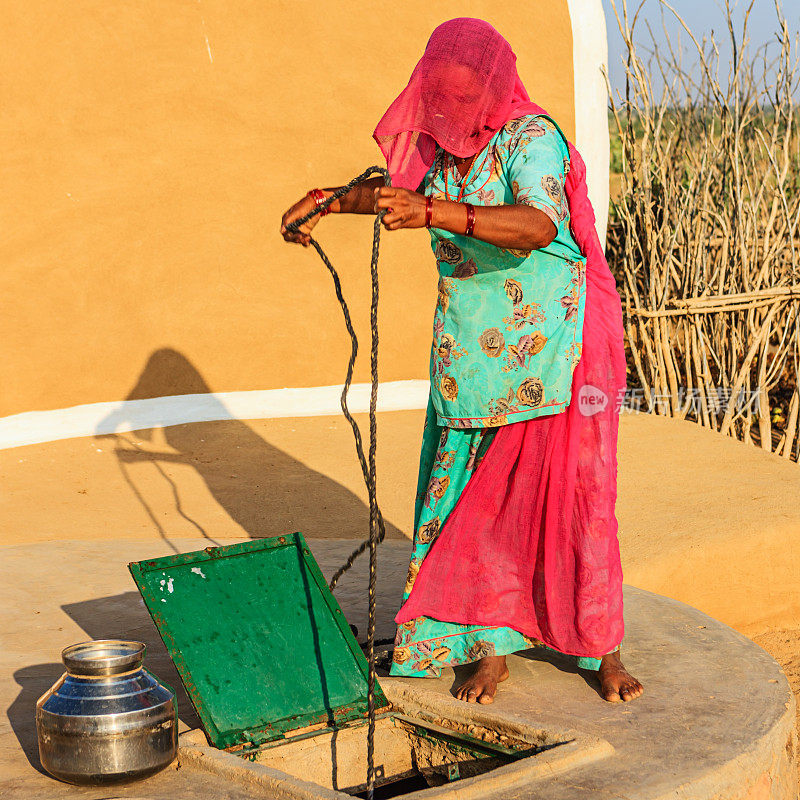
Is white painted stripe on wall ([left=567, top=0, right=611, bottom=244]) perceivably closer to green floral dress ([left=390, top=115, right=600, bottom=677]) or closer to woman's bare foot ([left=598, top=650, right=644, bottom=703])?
green floral dress ([left=390, top=115, right=600, bottom=677])

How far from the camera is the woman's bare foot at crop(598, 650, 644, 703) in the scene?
2.53 meters

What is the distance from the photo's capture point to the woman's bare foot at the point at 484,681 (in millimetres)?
2516

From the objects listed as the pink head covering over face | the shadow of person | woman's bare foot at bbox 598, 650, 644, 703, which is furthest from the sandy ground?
the pink head covering over face

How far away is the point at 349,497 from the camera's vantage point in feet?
17.5

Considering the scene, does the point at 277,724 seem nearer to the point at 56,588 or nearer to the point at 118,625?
the point at 118,625

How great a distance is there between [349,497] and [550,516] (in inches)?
112

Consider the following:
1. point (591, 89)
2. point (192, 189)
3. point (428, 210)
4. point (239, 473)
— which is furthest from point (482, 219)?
point (591, 89)

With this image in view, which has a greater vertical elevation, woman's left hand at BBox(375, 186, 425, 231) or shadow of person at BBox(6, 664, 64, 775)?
woman's left hand at BBox(375, 186, 425, 231)

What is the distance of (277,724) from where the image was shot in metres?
2.40

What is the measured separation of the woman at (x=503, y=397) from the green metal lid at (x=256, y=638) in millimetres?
218

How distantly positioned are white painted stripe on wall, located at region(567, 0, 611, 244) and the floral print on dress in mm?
4871

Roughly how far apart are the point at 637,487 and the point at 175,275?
2.94 metres

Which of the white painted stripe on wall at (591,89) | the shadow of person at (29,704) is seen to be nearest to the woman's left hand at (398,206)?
the shadow of person at (29,704)

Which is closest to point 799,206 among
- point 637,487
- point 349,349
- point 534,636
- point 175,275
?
point 637,487
